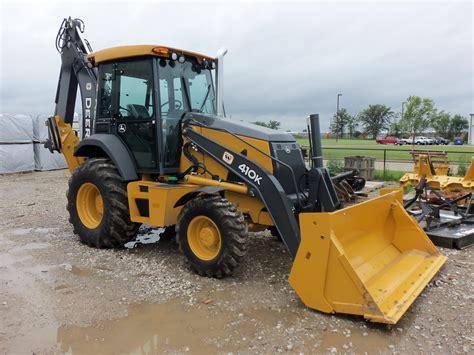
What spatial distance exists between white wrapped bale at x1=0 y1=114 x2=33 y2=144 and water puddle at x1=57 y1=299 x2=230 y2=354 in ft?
43.1

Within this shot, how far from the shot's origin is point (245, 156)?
16.6 feet

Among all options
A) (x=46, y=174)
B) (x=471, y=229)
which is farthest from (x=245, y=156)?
(x=46, y=174)

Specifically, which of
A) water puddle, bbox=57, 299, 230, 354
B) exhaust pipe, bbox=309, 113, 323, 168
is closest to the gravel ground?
water puddle, bbox=57, 299, 230, 354

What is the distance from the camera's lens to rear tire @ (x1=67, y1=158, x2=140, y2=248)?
575 cm

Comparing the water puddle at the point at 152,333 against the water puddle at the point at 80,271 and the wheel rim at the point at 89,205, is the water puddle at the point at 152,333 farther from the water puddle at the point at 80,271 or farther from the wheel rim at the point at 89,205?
the wheel rim at the point at 89,205

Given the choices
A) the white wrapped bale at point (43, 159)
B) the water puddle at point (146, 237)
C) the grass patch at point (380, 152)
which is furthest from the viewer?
the grass patch at point (380, 152)

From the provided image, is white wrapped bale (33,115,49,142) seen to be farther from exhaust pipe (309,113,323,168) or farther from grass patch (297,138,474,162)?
exhaust pipe (309,113,323,168)

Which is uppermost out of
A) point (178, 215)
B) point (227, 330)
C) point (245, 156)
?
point (245, 156)

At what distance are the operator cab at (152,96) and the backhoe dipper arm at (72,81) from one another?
87cm

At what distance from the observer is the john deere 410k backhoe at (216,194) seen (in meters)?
3.94

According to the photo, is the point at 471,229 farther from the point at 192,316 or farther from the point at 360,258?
the point at 192,316

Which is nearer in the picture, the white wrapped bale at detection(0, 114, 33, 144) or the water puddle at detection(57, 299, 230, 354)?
the water puddle at detection(57, 299, 230, 354)

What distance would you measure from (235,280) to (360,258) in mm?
1417

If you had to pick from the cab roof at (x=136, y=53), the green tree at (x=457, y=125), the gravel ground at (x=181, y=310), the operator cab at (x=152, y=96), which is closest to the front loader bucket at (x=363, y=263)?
the gravel ground at (x=181, y=310)
